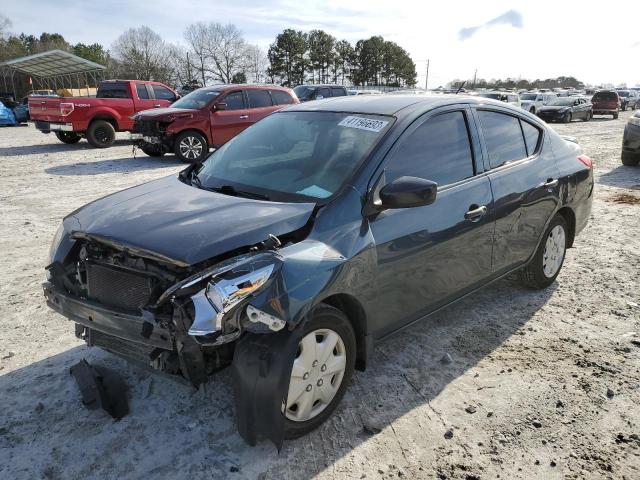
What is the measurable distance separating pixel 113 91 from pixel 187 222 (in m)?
13.9

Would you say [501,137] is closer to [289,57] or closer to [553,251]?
[553,251]

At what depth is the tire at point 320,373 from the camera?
242 cm

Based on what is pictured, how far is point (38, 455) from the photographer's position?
2.47 meters

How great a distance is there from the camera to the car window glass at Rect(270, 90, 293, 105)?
12904mm

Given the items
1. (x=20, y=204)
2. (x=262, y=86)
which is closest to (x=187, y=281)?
(x=20, y=204)

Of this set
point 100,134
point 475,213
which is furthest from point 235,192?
point 100,134

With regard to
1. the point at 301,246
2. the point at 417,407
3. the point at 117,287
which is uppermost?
the point at 301,246

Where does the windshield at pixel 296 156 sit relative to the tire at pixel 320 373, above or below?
above

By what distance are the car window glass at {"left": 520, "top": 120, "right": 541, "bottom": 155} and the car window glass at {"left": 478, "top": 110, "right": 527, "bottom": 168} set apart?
0.08 metres

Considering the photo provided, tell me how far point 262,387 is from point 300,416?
0.40 m

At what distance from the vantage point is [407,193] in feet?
8.75

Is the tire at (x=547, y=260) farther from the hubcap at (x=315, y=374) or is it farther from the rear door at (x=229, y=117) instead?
the rear door at (x=229, y=117)

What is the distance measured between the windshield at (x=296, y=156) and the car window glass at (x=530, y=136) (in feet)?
5.33

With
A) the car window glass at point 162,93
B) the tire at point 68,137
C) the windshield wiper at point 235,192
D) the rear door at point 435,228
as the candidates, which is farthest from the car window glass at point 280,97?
the windshield wiper at point 235,192
